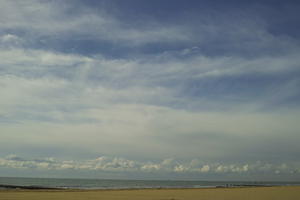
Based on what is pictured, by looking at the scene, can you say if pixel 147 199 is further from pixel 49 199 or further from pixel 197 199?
pixel 49 199

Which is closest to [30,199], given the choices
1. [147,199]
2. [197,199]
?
[147,199]

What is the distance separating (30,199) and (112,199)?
697 cm

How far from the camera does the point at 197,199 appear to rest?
24344 mm

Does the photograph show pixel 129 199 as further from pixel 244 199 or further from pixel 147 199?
pixel 244 199

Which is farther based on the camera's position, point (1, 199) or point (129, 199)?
point (129, 199)

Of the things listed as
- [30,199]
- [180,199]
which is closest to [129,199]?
[180,199]

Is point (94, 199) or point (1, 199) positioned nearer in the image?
point (1, 199)

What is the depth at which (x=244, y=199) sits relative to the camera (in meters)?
25.1

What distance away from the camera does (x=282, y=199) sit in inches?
969

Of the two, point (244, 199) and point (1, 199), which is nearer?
point (1, 199)

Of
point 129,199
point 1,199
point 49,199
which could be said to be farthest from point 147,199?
point 1,199

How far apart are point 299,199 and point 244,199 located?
15.6 feet

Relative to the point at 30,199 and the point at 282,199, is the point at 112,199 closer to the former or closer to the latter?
the point at 30,199

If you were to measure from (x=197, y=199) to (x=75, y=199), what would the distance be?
10.7 meters
